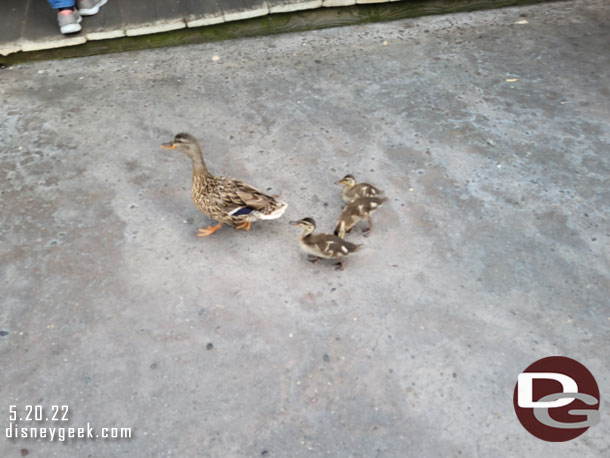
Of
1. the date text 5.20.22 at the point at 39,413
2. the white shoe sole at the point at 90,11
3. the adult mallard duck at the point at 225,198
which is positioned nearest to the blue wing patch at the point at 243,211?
the adult mallard duck at the point at 225,198

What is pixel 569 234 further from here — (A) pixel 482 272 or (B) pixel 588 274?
(A) pixel 482 272

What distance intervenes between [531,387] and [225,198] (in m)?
2.26

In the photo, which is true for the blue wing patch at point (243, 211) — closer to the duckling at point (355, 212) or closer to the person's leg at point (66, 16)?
the duckling at point (355, 212)

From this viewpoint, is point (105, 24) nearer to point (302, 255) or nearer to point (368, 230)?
point (302, 255)

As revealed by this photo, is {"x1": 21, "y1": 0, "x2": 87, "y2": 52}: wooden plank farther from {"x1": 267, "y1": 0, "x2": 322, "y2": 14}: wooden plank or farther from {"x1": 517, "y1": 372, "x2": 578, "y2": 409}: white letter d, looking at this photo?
{"x1": 517, "y1": 372, "x2": 578, "y2": 409}: white letter d

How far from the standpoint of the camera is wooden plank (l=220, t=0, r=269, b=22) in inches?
253

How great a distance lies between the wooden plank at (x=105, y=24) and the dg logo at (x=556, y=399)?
5.29 metres

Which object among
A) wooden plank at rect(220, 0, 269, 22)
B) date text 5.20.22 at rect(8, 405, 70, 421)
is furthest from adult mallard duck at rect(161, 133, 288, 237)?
wooden plank at rect(220, 0, 269, 22)

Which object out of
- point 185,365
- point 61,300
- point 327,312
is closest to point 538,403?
point 327,312

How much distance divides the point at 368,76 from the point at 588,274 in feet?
9.63

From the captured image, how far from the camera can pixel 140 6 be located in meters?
6.53

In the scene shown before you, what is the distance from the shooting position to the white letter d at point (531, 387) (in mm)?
3229

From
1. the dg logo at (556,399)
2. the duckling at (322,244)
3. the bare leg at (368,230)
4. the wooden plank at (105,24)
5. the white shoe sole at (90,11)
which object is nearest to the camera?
the dg logo at (556,399)

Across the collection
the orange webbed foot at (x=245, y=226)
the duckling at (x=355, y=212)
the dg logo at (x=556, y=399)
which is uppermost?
the duckling at (x=355, y=212)
